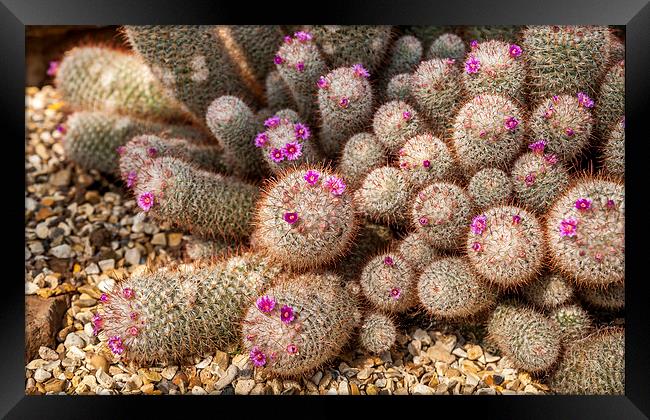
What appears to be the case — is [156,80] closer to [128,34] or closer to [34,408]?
[128,34]

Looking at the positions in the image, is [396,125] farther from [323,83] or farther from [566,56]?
[566,56]

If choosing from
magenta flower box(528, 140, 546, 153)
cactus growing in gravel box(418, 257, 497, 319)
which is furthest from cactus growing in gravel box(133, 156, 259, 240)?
magenta flower box(528, 140, 546, 153)

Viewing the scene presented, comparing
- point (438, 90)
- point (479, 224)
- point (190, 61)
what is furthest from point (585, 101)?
point (190, 61)

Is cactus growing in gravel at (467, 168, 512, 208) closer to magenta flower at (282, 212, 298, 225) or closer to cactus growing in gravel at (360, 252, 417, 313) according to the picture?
cactus growing in gravel at (360, 252, 417, 313)

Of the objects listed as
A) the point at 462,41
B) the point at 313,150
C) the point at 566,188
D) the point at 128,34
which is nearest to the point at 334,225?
the point at 313,150

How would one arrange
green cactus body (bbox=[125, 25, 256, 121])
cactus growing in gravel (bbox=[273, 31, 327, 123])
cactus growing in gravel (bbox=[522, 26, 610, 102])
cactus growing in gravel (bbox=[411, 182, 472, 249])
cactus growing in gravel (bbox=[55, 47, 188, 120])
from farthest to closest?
cactus growing in gravel (bbox=[55, 47, 188, 120])
green cactus body (bbox=[125, 25, 256, 121])
cactus growing in gravel (bbox=[273, 31, 327, 123])
cactus growing in gravel (bbox=[522, 26, 610, 102])
cactus growing in gravel (bbox=[411, 182, 472, 249])

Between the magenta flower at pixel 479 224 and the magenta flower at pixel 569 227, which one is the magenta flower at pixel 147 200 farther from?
the magenta flower at pixel 569 227

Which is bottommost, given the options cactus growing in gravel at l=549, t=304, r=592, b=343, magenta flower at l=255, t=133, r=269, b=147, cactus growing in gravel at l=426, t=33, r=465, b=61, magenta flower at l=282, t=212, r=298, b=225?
cactus growing in gravel at l=549, t=304, r=592, b=343
